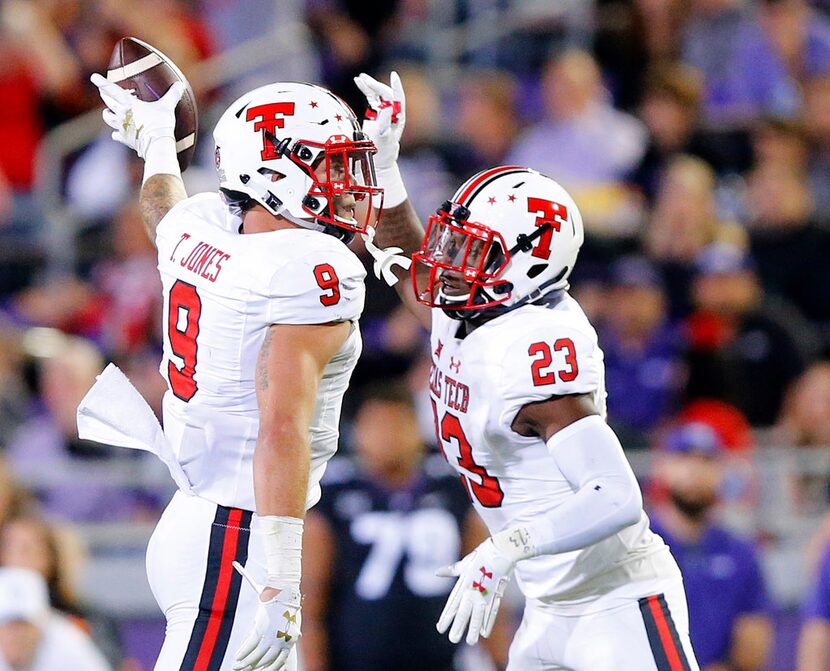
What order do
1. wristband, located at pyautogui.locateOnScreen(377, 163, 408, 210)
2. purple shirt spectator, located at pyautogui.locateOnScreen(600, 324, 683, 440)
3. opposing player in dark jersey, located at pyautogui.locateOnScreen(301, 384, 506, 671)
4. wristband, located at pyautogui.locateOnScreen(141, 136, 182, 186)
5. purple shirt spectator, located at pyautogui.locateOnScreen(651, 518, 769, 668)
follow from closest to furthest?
wristband, located at pyautogui.locateOnScreen(141, 136, 182, 186), wristband, located at pyautogui.locateOnScreen(377, 163, 408, 210), opposing player in dark jersey, located at pyautogui.locateOnScreen(301, 384, 506, 671), purple shirt spectator, located at pyautogui.locateOnScreen(651, 518, 769, 668), purple shirt spectator, located at pyautogui.locateOnScreen(600, 324, 683, 440)

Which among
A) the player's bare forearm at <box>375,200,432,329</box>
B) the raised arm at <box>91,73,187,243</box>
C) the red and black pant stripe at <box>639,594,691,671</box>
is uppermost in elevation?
the raised arm at <box>91,73,187,243</box>

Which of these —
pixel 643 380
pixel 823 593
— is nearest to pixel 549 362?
pixel 823 593

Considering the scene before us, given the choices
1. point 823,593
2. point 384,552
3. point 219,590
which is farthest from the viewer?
point 384,552

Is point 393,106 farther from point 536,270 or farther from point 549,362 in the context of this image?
point 549,362

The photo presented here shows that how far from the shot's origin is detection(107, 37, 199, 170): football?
4.52 metres

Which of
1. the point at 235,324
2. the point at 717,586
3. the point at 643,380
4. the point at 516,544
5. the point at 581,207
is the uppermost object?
the point at 581,207

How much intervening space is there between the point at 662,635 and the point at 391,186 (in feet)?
5.09

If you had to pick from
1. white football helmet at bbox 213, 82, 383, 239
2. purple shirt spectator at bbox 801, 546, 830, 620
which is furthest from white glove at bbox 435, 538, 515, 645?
purple shirt spectator at bbox 801, 546, 830, 620

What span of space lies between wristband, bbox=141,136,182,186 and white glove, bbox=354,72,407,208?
1.83ft

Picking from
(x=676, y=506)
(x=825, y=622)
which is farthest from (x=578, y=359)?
(x=676, y=506)

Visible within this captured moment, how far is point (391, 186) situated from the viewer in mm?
4688

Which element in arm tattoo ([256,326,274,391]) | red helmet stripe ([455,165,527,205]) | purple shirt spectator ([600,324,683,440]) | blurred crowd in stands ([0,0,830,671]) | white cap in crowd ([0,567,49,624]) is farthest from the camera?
purple shirt spectator ([600,324,683,440])

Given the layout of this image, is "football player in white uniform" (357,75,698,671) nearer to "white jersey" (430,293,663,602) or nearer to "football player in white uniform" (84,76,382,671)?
"white jersey" (430,293,663,602)

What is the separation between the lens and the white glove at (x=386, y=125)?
14.8 feet
